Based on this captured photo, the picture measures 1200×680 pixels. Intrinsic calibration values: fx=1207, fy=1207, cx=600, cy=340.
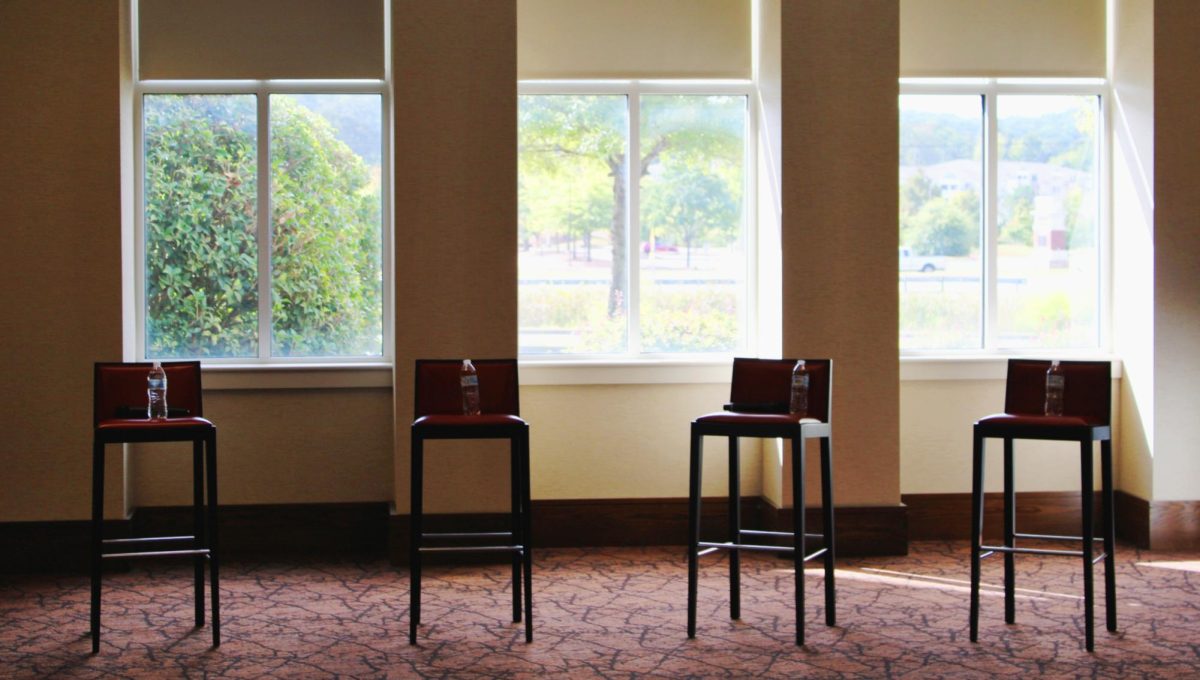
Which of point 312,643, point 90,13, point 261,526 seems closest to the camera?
point 312,643

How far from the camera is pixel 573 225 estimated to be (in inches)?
271

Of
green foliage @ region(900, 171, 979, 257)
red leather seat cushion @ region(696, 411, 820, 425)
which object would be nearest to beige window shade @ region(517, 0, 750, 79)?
green foliage @ region(900, 171, 979, 257)

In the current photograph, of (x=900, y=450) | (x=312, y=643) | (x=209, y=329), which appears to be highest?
(x=209, y=329)

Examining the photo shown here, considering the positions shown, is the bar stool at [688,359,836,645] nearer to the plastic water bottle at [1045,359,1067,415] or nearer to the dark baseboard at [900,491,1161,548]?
the plastic water bottle at [1045,359,1067,415]

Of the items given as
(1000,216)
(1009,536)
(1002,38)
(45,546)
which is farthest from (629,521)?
(1002,38)

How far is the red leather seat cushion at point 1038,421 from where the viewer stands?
183 inches

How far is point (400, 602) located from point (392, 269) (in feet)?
6.01

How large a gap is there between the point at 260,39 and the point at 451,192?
4.89 feet

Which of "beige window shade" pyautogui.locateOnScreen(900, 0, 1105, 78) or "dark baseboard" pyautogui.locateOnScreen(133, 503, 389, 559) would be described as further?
"beige window shade" pyautogui.locateOnScreen(900, 0, 1105, 78)

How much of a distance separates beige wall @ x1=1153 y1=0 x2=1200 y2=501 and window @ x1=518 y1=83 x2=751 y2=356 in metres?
2.24

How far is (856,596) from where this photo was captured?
5.54 meters

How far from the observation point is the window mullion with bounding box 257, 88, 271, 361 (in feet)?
21.8

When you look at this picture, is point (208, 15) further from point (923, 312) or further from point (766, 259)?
point (923, 312)

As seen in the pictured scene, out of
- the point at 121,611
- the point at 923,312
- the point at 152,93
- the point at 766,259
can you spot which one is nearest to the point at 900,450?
the point at 923,312
